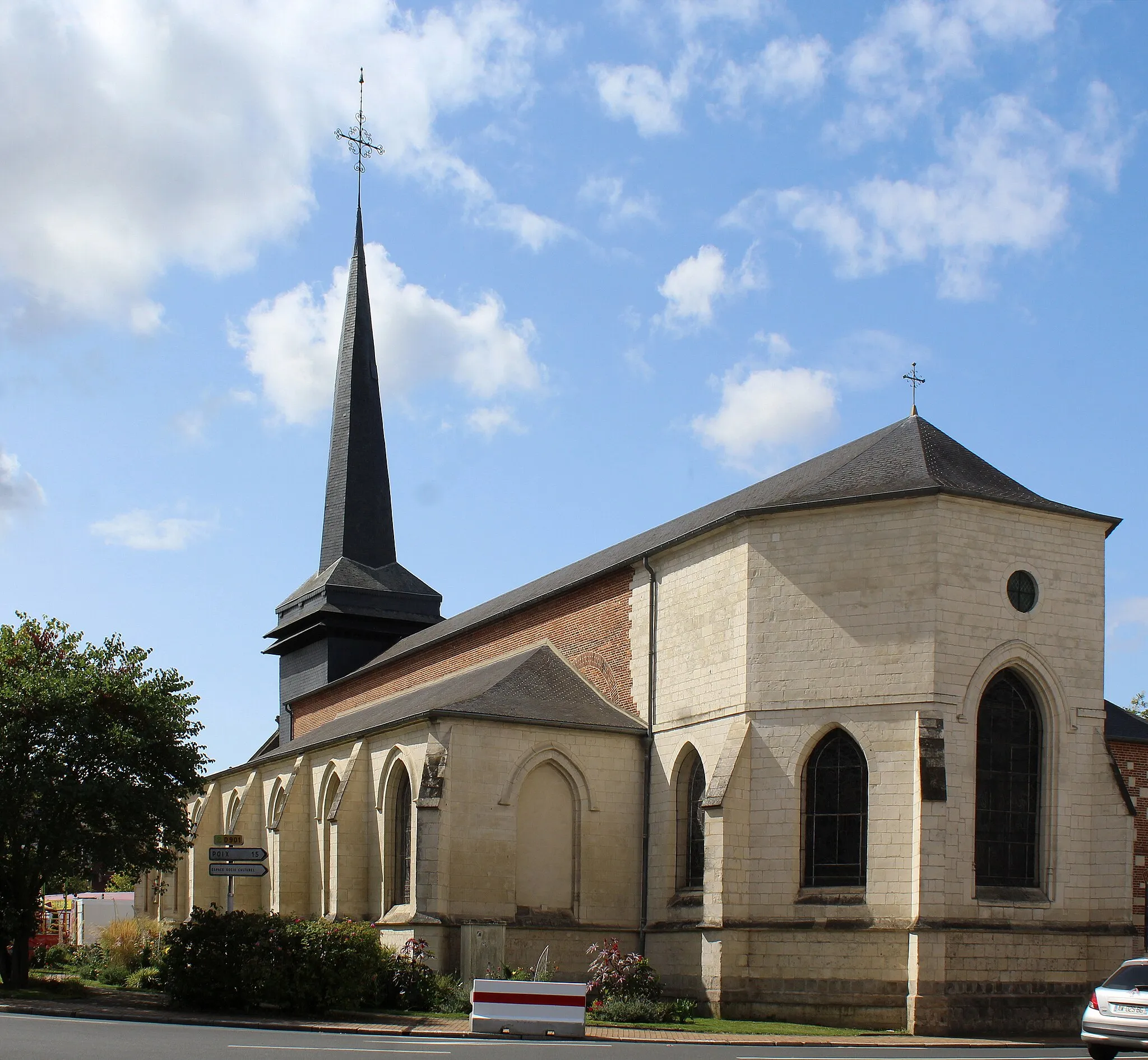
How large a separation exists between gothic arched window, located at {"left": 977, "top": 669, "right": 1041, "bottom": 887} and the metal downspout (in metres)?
5.98

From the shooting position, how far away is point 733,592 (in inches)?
861

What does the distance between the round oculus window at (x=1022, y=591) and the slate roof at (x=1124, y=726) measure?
6.93 m

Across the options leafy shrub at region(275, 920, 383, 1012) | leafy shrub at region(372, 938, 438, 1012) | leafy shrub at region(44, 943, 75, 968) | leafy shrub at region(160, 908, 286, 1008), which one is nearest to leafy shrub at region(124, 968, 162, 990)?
leafy shrub at region(160, 908, 286, 1008)

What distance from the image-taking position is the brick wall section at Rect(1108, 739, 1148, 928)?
26125 mm

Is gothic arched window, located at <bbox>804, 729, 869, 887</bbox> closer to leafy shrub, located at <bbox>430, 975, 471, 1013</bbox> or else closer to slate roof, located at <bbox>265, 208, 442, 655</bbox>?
leafy shrub, located at <bbox>430, 975, 471, 1013</bbox>

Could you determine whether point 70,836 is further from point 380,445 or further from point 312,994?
point 380,445

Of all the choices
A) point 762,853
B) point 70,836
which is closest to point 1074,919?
point 762,853

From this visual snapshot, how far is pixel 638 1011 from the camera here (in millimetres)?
18375

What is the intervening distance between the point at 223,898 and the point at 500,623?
10.8m

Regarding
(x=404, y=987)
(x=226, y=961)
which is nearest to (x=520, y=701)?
(x=404, y=987)

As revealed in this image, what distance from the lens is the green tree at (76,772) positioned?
21297 millimetres

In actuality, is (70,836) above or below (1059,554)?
below

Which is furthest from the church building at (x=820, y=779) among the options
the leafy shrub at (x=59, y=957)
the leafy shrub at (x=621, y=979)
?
the leafy shrub at (x=59, y=957)

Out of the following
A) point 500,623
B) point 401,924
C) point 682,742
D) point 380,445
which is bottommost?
point 401,924
